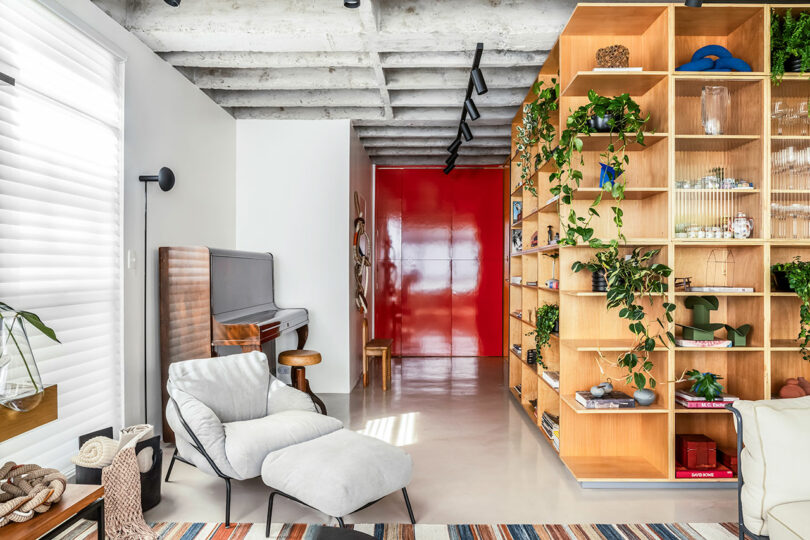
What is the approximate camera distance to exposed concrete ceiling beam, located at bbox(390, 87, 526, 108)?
16.5 feet

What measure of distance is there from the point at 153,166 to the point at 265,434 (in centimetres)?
223

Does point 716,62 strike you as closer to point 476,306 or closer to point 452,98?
point 452,98

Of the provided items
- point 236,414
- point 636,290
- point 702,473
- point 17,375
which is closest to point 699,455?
point 702,473

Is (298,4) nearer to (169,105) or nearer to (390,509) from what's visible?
(169,105)

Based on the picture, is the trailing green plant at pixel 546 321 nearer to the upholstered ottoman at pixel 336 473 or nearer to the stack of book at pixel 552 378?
the stack of book at pixel 552 378

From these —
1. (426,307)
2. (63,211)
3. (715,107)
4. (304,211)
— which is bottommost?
(426,307)

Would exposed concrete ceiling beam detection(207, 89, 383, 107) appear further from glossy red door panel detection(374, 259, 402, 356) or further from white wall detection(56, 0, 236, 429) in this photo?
glossy red door panel detection(374, 259, 402, 356)

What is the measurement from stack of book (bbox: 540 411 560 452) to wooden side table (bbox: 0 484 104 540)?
9.18 ft

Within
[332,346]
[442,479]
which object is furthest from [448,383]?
[442,479]

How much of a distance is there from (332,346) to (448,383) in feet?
5.06

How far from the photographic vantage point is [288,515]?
2.75m

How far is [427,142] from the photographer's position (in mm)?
6859

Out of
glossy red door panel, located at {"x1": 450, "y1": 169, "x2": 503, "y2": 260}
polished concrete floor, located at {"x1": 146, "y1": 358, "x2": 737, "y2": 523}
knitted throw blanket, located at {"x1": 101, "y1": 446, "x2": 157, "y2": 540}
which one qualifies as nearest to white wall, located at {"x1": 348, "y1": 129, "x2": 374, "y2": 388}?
polished concrete floor, located at {"x1": 146, "y1": 358, "x2": 737, "y2": 523}

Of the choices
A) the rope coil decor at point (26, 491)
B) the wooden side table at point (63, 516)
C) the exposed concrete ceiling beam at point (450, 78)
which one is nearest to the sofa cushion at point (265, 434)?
the wooden side table at point (63, 516)
